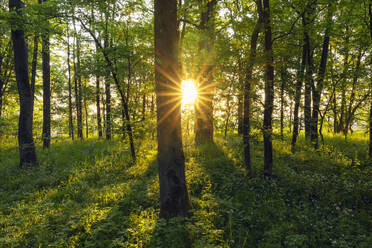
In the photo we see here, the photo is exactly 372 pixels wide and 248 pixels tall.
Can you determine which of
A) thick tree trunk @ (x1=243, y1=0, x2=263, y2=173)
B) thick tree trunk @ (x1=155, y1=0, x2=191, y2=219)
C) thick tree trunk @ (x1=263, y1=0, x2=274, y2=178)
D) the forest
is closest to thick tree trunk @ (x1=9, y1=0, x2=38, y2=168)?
→ the forest

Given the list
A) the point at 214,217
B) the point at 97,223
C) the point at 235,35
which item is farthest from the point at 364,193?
the point at 97,223

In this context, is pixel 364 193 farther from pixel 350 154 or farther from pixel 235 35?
pixel 235 35

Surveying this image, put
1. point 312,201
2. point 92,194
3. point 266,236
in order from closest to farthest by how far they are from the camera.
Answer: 1. point 266,236
2. point 312,201
3. point 92,194

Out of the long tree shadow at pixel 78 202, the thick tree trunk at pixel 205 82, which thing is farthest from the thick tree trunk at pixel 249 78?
the long tree shadow at pixel 78 202

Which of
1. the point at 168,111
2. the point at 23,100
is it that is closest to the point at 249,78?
the point at 168,111

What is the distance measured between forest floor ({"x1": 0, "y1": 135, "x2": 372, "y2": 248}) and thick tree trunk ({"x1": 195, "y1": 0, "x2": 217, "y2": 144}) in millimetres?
1900

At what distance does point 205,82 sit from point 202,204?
21.7 ft

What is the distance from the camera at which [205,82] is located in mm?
10055

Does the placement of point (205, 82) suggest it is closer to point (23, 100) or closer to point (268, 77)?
point (268, 77)

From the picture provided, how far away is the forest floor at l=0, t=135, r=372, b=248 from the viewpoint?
13.8 feet

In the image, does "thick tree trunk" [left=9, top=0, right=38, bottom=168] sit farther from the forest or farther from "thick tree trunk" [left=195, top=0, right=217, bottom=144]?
"thick tree trunk" [left=195, top=0, right=217, bottom=144]

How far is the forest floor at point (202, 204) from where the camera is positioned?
165 inches

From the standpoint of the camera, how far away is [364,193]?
5.96 meters

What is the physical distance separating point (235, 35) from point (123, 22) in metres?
5.15
